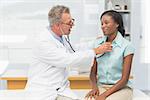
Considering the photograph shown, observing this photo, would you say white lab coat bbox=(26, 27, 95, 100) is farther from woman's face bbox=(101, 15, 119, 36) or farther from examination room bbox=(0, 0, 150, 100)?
woman's face bbox=(101, 15, 119, 36)

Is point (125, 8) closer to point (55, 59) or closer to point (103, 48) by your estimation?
point (103, 48)

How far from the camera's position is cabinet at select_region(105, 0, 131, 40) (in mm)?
4516

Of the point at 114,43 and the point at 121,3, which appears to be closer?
the point at 114,43

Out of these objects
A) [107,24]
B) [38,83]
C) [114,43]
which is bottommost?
[38,83]

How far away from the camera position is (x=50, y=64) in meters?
2.29

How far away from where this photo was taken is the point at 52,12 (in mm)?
2285

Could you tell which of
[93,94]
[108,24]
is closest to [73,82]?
[93,94]

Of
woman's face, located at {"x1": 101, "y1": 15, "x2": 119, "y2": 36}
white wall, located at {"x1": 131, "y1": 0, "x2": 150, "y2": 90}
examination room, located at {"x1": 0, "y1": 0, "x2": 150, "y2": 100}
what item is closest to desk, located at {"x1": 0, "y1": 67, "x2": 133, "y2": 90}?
examination room, located at {"x1": 0, "y1": 0, "x2": 150, "y2": 100}

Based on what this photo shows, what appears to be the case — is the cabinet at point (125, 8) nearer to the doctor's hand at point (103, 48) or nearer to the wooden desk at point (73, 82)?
the wooden desk at point (73, 82)

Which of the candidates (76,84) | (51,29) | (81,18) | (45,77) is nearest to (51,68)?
(45,77)

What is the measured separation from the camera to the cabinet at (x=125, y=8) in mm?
4516

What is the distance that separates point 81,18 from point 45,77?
2498mm

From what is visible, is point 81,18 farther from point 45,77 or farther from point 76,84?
point 45,77

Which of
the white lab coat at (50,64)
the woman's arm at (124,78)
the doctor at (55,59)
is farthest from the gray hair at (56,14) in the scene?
the woman's arm at (124,78)
